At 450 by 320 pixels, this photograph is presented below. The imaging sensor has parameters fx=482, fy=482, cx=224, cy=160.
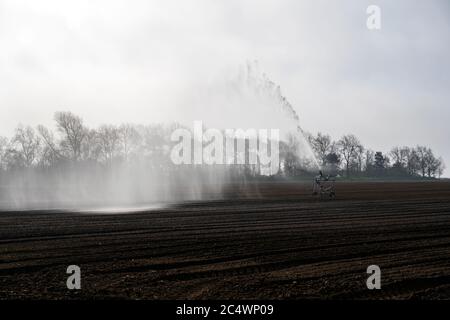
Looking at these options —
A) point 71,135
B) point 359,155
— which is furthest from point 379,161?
point 71,135

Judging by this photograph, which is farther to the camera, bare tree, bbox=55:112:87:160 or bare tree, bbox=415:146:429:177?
bare tree, bbox=415:146:429:177

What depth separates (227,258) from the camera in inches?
538

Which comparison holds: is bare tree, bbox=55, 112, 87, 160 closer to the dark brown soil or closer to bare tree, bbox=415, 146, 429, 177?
the dark brown soil

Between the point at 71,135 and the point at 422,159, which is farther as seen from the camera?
the point at 422,159

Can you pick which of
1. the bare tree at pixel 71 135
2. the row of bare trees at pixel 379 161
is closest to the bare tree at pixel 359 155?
the row of bare trees at pixel 379 161

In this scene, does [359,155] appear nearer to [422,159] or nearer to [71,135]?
[422,159]

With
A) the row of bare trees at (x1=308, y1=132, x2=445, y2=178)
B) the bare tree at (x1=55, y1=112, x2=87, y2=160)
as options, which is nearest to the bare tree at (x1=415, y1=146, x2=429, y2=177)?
the row of bare trees at (x1=308, y1=132, x2=445, y2=178)

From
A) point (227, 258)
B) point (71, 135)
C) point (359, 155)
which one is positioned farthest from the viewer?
point (359, 155)

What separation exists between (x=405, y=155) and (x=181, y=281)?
189381 mm

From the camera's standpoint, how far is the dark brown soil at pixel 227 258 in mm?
10000

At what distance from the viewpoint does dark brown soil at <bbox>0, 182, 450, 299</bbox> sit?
10000 mm

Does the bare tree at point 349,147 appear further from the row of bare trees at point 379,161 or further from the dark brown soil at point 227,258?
the dark brown soil at point 227,258
